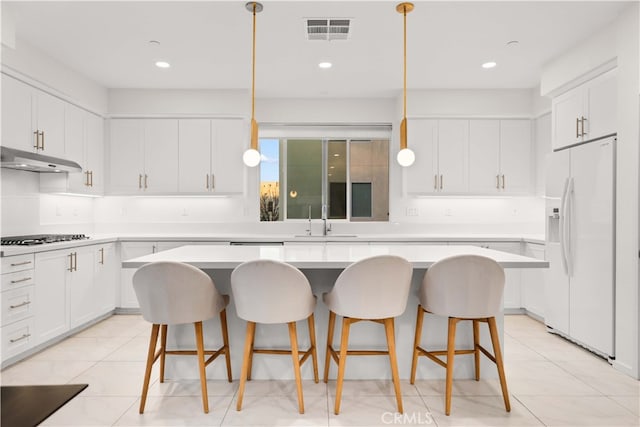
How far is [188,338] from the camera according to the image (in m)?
2.69

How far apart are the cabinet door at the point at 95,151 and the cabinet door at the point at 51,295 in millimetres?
1200

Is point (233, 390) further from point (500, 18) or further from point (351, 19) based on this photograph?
point (500, 18)

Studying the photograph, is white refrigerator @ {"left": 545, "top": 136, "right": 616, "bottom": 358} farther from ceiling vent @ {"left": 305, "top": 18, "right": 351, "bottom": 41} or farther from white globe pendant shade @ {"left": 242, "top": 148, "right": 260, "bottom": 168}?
white globe pendant shade @ {"left": 242, "top": 148, "right": 260, "bottom": 168}

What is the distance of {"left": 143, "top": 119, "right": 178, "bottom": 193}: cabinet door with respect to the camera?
4.74m

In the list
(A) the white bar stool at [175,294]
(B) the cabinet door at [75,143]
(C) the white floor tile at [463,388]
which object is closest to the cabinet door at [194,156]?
(B) the cabinet door at [75,143]

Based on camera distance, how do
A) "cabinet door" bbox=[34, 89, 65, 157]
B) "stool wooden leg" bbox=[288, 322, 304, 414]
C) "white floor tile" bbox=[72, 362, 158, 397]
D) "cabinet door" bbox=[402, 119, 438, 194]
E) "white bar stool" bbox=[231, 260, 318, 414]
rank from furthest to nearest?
"cabinet door" bbox=[402, 119, 438, 194] → "cabinet door" bbox=[34, 89, 65, 157] → "white floor tile" bbox=[72, 362, 158, 397] → "stool wooden leg" bbox=[288, 322, 304, 414] → "white bar stool" bbox=[231, 260, 318, 414]

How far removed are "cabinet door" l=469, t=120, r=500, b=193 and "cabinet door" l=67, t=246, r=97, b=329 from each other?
169 inches

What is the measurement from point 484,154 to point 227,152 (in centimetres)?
310

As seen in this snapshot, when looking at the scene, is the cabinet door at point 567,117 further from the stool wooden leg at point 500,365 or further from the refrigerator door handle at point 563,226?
the stool wooden leg at point 500,365

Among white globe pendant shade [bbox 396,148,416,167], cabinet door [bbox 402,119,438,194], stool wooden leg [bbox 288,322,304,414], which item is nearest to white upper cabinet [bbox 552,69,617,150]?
cabinet door [bbox 402,119,438,194]

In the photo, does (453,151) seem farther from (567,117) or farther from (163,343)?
(163,343)

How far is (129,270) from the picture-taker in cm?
441

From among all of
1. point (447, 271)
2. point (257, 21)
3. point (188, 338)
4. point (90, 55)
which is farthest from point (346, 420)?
point (90, 55)

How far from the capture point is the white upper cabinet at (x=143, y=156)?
4734mm
